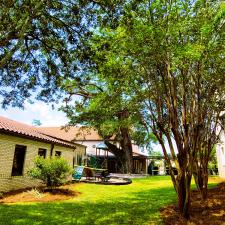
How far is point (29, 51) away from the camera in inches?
426

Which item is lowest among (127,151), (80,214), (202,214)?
(80,214)

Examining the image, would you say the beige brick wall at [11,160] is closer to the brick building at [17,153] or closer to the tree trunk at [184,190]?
the brick building at [17,153]

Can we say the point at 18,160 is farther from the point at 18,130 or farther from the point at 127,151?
the point at 127,151

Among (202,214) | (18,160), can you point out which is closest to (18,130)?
(18,160)

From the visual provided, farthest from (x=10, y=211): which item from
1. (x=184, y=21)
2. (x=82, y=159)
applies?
(x=82, y=159)

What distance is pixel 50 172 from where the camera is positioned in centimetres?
1473

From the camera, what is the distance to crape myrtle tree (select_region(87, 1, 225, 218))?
712 cm

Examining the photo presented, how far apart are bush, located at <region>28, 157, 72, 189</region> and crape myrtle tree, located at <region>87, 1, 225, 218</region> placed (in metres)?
8.07

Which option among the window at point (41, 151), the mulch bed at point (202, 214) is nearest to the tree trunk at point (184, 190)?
the mulch bed at point (202, 214)

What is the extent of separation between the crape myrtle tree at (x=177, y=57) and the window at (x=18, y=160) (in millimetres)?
9757

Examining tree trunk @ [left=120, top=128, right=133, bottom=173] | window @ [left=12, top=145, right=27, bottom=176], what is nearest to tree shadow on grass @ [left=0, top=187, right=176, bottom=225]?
window @ [left=12, top=145, right=27, bottom=176]

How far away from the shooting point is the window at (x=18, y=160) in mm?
15634

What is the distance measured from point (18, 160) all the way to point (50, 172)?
2.75 meters

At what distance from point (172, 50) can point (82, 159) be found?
29.4 metres
